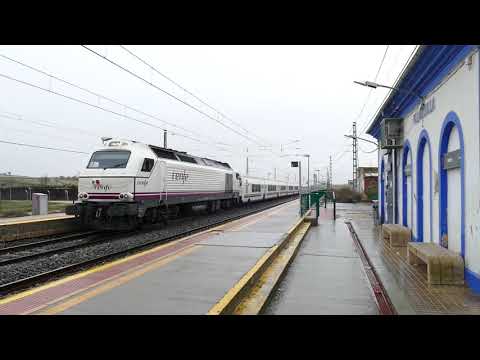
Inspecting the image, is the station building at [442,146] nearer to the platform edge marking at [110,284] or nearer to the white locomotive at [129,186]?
the platform edge marking at [110,284]

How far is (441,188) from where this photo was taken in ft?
24.1

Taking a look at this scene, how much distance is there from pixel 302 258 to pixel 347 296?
121 inches

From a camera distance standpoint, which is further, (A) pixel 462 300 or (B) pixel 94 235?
(B) pixel 94 235

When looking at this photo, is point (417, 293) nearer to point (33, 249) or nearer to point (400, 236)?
point (400, 236)

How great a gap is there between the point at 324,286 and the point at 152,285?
8.95 feet

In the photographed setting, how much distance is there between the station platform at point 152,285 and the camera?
487 centimetres

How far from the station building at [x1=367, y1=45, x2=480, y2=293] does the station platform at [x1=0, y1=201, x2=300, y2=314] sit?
3467 mm

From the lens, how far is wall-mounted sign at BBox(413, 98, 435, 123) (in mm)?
7988

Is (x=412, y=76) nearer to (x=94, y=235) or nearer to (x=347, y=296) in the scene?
(x=347, y=296)

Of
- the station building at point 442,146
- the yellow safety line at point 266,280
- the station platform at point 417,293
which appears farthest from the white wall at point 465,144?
the yellow safety line at point 266,280

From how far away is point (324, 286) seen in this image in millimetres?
6570

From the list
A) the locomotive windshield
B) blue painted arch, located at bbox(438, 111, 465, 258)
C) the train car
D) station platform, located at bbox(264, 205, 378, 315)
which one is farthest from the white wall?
the locomotive windshield

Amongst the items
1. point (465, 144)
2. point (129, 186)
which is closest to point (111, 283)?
point (465, 144)
